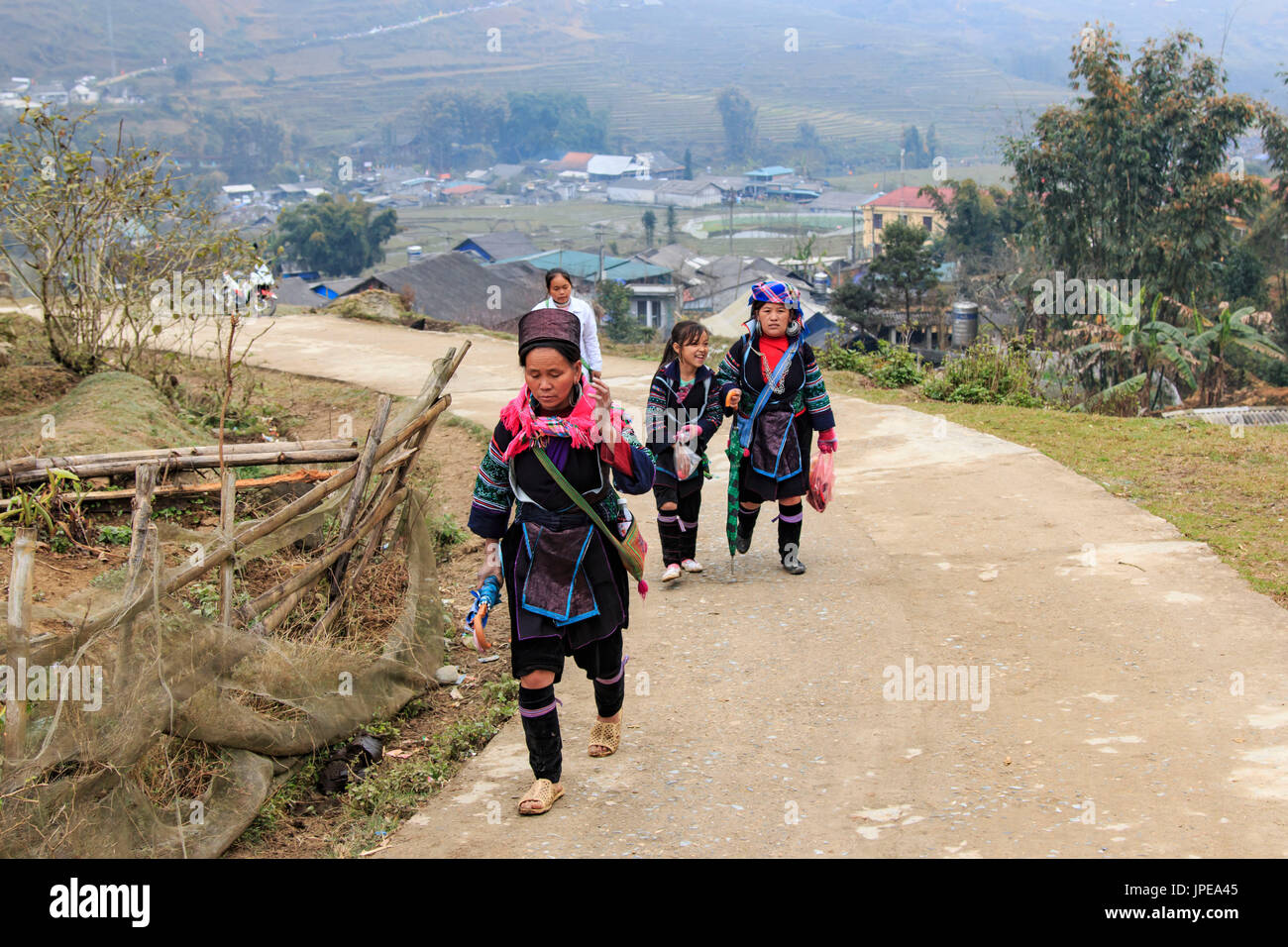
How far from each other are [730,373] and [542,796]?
306cm

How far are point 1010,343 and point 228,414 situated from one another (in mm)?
8695

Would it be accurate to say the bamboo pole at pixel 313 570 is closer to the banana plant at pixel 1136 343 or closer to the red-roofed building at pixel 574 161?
the banana plant at pixel 1136 343

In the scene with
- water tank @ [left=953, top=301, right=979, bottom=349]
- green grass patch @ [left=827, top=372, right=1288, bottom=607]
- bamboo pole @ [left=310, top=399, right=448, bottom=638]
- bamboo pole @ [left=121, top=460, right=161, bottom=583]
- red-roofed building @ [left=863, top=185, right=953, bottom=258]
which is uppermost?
red-roofed building @ [left=863, top=185, right=953, bottom=258]

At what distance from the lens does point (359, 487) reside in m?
5.56

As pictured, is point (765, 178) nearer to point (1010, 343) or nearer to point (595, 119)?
point (595, 119)

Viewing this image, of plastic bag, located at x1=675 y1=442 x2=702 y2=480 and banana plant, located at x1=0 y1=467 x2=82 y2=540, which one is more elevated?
plastic bag, located at x1=675 y1=442 x2=702 y2=480

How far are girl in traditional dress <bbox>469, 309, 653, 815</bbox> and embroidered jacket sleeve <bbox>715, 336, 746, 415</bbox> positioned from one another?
2337 millimetres

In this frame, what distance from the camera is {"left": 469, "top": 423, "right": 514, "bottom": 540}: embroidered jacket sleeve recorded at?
13.8 feet

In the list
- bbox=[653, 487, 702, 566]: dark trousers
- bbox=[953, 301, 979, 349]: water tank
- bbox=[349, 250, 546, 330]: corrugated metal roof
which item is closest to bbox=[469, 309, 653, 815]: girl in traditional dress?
bbox=[653, 487, 702, 566]: dark trousers

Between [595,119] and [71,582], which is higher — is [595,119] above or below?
above

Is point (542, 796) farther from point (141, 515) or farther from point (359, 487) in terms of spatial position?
point (359, 487)

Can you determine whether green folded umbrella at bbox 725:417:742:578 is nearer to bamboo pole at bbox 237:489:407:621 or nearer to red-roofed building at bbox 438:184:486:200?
bamboo pole at bbox 237:489:407:621

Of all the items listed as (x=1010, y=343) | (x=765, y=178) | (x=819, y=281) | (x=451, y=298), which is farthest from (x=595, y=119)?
(x=1010, y=343)

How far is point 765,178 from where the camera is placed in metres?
133
